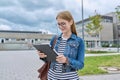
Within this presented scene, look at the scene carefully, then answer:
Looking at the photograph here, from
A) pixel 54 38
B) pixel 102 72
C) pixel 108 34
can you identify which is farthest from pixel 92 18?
pixel 108 34

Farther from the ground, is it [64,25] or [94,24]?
[94,24]

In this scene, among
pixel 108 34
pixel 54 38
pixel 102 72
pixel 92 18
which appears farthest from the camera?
pixel 108 34

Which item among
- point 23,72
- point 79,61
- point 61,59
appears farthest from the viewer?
point 23,72

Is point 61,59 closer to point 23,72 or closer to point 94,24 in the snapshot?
point 23,72

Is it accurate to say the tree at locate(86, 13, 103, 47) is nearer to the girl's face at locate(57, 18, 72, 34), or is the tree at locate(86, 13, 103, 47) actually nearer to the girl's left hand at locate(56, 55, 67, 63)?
the girl's face at locate(57, 18, 72, 34)

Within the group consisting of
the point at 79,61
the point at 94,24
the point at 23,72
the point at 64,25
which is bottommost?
the point at 23,72

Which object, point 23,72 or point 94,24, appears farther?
point 94,24

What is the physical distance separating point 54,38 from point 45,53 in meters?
0.31

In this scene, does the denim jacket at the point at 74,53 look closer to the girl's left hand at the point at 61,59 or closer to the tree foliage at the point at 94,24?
the girl's left hand at the point at 61,59

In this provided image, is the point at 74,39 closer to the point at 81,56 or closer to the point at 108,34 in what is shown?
the point at 81,56

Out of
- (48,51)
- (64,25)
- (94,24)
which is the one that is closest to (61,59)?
(48,51)

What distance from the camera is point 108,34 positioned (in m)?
82.3

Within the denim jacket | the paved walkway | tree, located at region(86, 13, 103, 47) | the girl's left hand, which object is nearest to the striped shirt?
the denim jacket

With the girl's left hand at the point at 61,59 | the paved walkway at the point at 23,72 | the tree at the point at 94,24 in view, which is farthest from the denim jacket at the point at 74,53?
the tree at the point at 94,24
